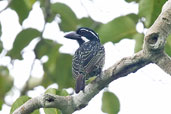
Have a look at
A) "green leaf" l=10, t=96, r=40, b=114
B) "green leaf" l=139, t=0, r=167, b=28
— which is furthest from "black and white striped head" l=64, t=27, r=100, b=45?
"green leaf" l=10, t=96, r=40, b=114

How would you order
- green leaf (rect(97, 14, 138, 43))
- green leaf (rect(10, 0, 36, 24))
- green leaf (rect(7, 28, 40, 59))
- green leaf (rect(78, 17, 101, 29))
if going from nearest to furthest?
1. green leaf (rect(97, 14, 138, 43))
2. green leaf (rect(10, 0, 36, 24))
3. green leaf (rect(7, 28, 40, 59))
4. green leaf (rect(78, 17, 101, 29))

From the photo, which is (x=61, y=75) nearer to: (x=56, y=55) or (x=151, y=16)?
(x=56, y=55)

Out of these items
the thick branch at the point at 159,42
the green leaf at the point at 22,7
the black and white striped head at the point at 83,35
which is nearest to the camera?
the thick branch at the point at 159,42

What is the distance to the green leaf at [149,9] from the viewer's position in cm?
431

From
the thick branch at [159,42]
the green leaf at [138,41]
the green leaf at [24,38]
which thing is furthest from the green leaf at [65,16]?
the thick branch at [159,42]

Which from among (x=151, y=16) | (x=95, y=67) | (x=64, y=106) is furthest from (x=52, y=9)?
(x=64, y=106)

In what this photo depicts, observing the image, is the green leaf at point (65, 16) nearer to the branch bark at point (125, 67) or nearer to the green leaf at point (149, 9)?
the green leaf at point (149, 9)

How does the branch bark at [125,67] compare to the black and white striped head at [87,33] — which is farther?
the black and white striped head at [87,33]

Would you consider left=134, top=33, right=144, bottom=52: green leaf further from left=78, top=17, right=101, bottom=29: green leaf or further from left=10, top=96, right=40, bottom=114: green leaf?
left=78, top=17, right=101, bottom=29: green leaf

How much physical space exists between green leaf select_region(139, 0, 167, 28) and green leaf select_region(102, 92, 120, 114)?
0.94m

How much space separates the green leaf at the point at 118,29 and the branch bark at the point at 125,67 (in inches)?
33.0

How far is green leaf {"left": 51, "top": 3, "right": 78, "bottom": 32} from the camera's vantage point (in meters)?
5.54

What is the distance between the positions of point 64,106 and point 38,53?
2.45m

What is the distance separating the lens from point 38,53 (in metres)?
6.18
